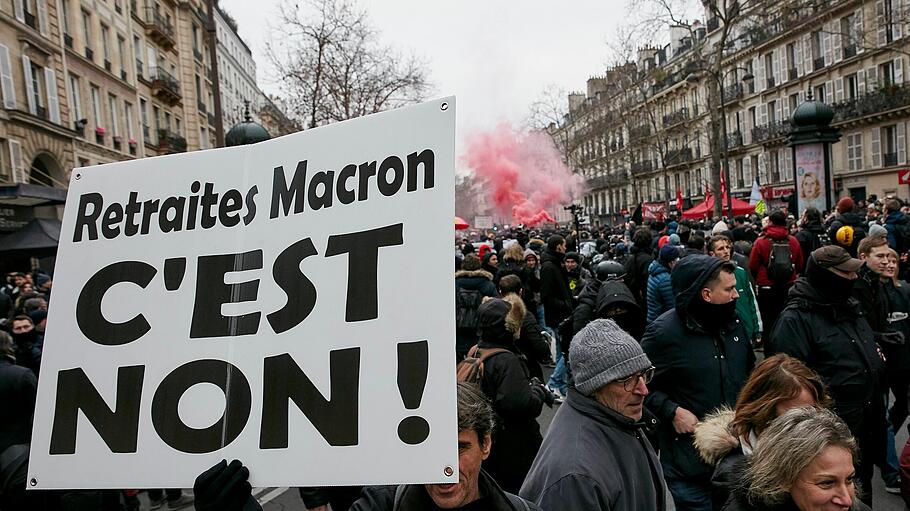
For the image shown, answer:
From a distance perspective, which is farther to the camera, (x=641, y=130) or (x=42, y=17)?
(x=641, y=130)

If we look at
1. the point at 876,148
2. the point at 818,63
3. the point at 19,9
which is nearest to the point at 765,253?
the point at 19,9

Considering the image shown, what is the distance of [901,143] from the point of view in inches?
1291

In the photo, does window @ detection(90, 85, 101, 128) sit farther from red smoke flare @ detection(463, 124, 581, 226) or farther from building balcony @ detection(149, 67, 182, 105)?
red smoke flare @ detection(463, 124, 581, 226)

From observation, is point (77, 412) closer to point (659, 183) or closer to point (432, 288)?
point (432, 288)

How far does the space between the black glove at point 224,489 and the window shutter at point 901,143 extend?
38289 millimetres

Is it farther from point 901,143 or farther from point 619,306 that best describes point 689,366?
point 901,143

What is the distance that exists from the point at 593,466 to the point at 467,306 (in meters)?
4.18

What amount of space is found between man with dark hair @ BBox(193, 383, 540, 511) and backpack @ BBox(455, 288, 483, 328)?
3904mm

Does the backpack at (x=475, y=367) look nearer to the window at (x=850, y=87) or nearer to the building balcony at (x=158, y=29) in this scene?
the building balcony at (x=158, y=29)

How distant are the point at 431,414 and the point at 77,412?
105cm

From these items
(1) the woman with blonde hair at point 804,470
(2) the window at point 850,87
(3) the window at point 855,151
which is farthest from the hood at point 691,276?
(2) the window at point 850,87

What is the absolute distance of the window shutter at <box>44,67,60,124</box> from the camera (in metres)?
22.3

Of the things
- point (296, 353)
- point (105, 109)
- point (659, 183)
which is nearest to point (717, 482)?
point (296, 353)

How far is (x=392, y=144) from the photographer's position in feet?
6.28
